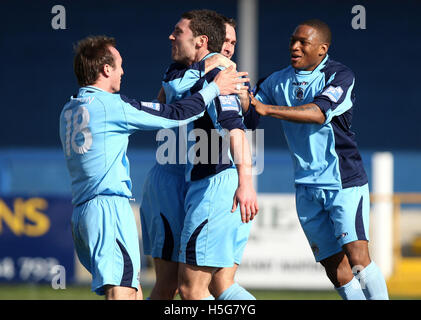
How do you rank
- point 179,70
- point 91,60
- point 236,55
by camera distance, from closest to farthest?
point 91,60 → point 179,70 → point 236,55

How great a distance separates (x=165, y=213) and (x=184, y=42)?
1.12 m

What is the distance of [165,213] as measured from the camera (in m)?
5.22

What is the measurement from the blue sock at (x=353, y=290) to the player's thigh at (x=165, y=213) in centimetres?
121

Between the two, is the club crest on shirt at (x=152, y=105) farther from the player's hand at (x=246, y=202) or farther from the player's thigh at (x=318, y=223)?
the player's thigh at (x=318, y=223)

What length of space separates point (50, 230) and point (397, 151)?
10.1 m

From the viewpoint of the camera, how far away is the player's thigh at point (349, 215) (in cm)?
535

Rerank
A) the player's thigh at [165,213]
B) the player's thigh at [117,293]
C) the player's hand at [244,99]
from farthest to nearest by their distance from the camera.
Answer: the player's thigh at [165,213], the player's hand at [244,99], the player's thigh at [117,293]

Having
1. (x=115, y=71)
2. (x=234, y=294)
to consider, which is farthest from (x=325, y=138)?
(x=115, y=71)

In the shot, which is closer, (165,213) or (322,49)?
(165,213)

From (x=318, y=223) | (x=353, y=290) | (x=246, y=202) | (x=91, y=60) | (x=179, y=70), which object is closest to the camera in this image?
(x=246, y=202)

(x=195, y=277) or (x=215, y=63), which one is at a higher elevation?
(x=215, y=63)

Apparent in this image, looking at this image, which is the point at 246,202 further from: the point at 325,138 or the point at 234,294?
the point at 325,138

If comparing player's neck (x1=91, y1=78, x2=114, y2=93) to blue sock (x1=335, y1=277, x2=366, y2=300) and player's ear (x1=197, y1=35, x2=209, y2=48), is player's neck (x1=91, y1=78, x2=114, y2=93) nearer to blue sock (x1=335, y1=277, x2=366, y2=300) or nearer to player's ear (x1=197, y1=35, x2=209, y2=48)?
player's ear (x1=197, y1=35, x2=209, y2=48)

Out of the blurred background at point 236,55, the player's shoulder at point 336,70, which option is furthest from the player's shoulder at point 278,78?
the blurred background at point 236,55
